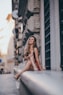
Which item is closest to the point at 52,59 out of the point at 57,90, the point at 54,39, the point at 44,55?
the point at 54,39

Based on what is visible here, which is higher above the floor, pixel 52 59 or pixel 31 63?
pixel 31 63

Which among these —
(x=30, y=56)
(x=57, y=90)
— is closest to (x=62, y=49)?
(x=30, y=56)

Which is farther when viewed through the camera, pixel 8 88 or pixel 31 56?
pixel 8 88

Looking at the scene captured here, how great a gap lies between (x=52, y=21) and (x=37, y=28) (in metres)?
5.09

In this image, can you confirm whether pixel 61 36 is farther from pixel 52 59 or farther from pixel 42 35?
pixel 42 35

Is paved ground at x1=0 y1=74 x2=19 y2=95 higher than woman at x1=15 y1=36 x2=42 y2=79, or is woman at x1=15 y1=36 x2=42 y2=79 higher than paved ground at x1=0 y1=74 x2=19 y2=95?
woman at x1=15 y1=36 x2=42 y2=79

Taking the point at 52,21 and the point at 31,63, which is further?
the point at 52,21

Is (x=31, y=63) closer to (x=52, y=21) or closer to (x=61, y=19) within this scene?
(x=61, y=19)

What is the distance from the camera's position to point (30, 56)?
21.9ft

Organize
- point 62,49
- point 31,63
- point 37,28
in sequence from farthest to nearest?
point 37,28 → point 62,49 → point 31,63

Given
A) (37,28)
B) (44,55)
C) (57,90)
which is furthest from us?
(37,28)

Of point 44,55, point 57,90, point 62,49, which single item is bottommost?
point 44,55

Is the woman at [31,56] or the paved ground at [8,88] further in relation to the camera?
the paved ground at [8,88]

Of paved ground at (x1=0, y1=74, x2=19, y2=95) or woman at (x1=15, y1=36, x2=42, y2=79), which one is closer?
woman at (x1=15, y1=36, x2=42, y2=79)
